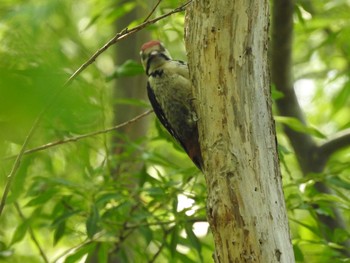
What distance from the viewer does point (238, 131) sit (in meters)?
2.21

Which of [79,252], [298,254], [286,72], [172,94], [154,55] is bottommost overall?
[298,254]

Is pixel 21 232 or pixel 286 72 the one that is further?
pixel 286 72

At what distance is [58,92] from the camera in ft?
2.86

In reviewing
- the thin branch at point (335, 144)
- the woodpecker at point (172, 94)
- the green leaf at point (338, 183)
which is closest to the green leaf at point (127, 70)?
the woodpecker at point (172, 94)

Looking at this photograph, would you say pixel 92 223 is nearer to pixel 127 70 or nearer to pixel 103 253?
pixel 103 253

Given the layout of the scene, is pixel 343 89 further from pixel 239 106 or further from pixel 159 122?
pixel 239 106

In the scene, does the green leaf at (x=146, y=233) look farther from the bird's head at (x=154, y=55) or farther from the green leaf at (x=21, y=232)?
the bird's head at (x=154, y=55)

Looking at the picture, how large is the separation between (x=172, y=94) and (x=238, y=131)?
0.98m

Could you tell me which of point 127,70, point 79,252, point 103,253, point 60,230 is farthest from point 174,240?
point 127,70

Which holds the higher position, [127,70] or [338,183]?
[127,70]

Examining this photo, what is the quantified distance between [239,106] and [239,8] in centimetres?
33

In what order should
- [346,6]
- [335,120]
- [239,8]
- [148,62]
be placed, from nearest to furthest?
1. [239,8]
2. [148,62]
3. [346,6]
4. [335,120]

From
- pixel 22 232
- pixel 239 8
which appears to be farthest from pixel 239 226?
pixel 22 232

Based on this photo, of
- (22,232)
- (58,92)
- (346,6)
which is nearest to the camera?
(58,92)
